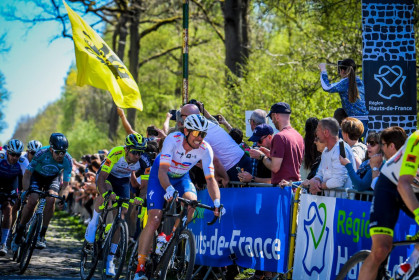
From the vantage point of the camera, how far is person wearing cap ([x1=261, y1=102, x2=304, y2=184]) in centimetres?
889

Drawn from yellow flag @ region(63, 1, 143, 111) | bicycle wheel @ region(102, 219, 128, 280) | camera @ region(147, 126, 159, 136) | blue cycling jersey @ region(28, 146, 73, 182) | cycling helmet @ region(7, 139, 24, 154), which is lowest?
bicycle wheel @ region(102, 219, 128, 280)

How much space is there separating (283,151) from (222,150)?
127 centimetres

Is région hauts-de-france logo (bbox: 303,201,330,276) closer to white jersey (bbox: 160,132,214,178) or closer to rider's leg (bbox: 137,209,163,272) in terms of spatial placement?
white jersey (bbox: 160,132,214,178)

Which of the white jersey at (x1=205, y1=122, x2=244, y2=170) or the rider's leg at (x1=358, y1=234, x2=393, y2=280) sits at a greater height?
the white jersey at (x1=205, y1=122, x2=244, y2=170)

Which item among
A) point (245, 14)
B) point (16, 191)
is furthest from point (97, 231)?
point (245, 14)

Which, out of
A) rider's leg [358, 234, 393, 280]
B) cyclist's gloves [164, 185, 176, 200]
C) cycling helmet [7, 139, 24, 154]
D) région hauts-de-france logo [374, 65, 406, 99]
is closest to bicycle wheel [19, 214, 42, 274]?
cycling helmet [7, 139, 24, 154]

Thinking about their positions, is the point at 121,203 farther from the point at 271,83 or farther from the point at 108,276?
the point at 271,83

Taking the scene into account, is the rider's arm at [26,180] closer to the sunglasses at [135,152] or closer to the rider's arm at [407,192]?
the sunglasses at [135,152]

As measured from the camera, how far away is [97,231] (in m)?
10.4

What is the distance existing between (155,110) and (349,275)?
39.8 m

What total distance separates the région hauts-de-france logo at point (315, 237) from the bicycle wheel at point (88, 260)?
3.44 m

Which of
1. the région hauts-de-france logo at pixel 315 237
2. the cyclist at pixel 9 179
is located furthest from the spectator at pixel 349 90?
the cyclist at pixel 9 179

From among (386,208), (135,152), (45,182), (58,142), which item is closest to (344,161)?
(386,208)

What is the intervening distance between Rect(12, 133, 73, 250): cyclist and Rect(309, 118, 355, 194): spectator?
5.41 metres
